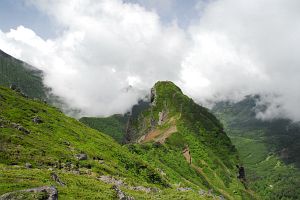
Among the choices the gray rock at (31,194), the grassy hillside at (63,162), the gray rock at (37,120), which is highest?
the gray rock at (37,120)

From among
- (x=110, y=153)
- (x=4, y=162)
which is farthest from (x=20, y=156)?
(x=110, y=153)

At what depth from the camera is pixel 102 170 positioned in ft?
375

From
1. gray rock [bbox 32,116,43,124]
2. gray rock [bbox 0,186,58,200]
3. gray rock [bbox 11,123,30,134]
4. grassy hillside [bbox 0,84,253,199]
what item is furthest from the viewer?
gray rock [bbox 32,116,43,124]

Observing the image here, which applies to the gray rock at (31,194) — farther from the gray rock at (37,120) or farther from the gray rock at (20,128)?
the gray rock at (37,120)

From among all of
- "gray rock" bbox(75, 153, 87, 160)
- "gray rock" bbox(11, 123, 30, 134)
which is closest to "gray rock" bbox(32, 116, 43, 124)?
"gray rock" bbox(11, 123, 30, 134)

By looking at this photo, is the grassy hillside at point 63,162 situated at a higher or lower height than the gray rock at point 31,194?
higher

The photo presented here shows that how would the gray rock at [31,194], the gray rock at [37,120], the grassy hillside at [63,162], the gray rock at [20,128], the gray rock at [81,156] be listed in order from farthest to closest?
the gray rock at [37,120], the gray rock at [20,128], the gray rock at [81,156], the grassy hillside at [63,162], the gray rock at [31,194]

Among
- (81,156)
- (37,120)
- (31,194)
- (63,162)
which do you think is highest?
(37,120)

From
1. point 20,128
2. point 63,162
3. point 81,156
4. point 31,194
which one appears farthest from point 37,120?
point 31,194

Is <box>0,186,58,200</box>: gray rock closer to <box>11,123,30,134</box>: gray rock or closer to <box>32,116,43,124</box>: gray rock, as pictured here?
<box>11,123,30,134</box>: gray rock

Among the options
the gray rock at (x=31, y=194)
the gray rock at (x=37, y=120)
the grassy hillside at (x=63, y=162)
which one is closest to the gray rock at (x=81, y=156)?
the grassy hillside at (x=63, y=162)

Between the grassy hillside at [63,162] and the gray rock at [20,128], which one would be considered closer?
the grassy hillside at [63,162]

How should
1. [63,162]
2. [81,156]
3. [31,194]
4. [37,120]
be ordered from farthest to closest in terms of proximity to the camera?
1. [37,120]
2. [81,156]
3. [63,162]
4. [31,194]

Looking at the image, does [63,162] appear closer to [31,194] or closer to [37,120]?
[37,120]
